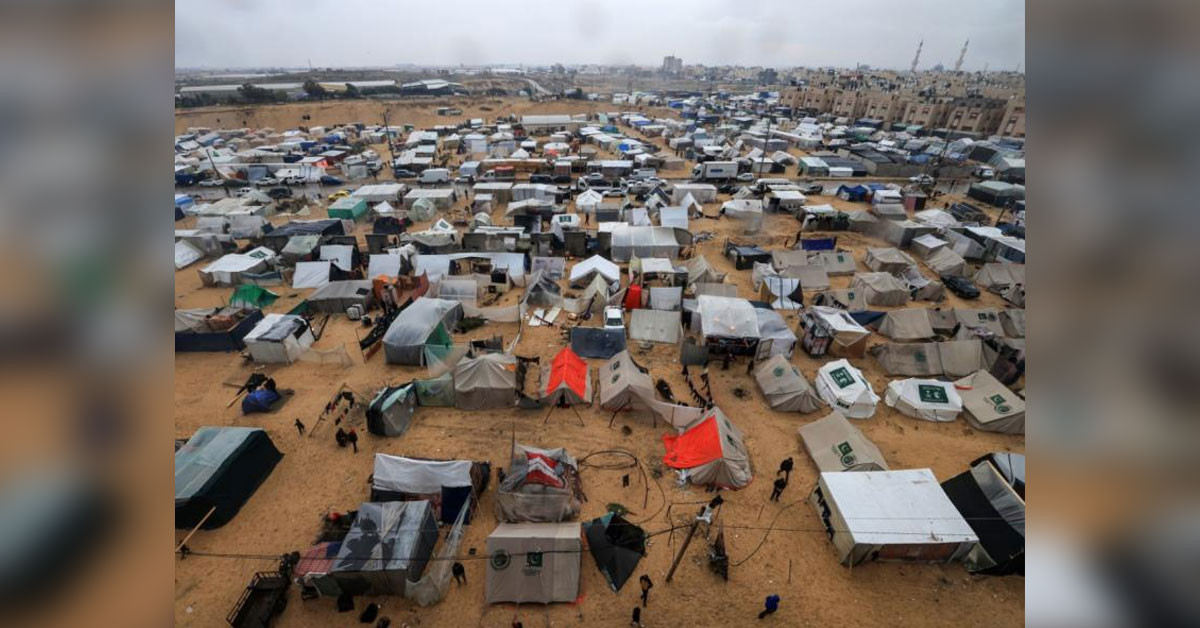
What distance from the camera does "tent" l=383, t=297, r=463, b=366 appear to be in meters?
20.2

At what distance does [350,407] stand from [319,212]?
2969cm

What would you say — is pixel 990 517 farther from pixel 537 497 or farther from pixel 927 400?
pixel 537 497

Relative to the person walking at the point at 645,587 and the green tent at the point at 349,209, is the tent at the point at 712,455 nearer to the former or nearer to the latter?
the person walking at the point at 645,587

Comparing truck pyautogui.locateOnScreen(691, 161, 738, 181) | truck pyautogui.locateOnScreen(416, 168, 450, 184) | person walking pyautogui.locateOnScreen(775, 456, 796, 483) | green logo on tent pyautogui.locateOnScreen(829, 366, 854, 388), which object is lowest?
person walking pyautogui.locateOnScreen(775, 456, 796, 483)

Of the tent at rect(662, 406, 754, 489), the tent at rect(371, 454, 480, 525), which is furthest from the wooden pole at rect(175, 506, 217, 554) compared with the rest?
the tent at rect(662, 406, 754, 489)

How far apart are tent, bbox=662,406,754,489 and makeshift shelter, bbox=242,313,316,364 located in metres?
16.6

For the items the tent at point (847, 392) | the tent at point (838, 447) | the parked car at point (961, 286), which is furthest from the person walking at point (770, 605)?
the parked car at point (961, 286)

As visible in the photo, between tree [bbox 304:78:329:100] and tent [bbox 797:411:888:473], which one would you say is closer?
tent [bbox 797:411:888:473]

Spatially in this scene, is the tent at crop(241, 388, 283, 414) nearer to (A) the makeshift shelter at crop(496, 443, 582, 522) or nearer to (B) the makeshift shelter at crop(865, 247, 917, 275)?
(A) the makeshift shelter at crop(496, 443, 582, 522)

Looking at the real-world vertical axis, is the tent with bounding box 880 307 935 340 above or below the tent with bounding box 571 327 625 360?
above

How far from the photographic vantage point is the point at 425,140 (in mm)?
68125

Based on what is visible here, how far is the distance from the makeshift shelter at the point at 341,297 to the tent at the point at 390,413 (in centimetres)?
888
